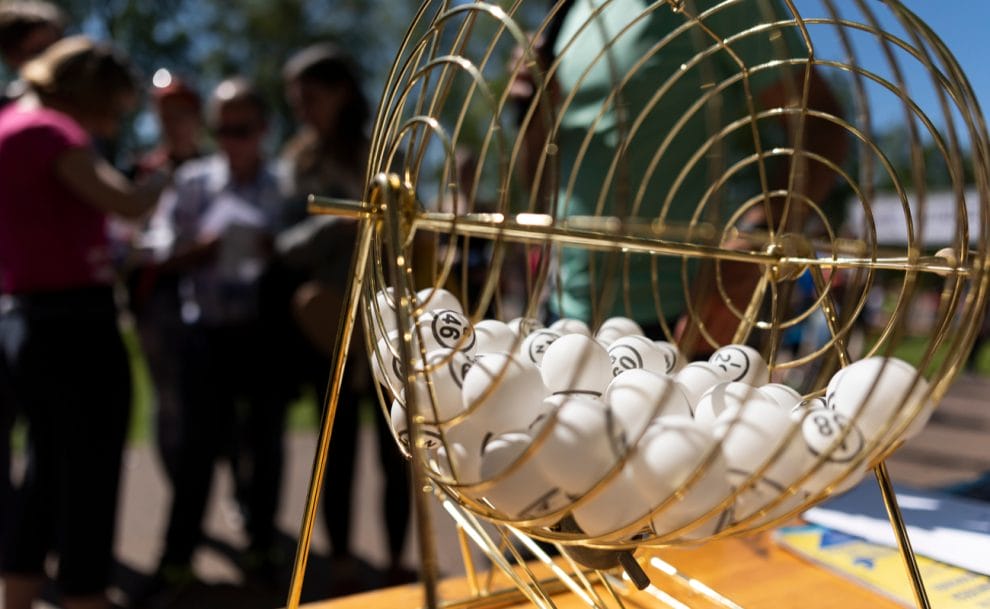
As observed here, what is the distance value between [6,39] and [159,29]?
10.4 metres

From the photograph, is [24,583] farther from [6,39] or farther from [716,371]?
[716,371]

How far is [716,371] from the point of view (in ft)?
1.77

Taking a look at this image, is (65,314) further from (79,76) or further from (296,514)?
(296,514)

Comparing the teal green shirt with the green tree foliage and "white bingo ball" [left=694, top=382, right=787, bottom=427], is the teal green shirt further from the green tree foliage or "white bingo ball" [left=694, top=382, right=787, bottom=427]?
the green tree foliage

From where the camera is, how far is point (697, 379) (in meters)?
0.53

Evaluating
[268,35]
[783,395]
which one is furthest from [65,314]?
[268,35]

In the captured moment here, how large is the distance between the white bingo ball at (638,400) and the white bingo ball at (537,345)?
0.10m

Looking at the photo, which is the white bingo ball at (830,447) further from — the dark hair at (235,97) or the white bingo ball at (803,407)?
the dark hair at (235,97)

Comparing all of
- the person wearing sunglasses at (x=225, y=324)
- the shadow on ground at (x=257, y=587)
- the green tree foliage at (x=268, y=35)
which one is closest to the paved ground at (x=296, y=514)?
the shadow on ground at (x=257, y=587)

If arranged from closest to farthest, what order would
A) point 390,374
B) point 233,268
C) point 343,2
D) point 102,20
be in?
point 390,374 → point 233,268 → point 102,20 → point 343,2

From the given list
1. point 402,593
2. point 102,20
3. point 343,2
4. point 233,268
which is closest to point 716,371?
point 402,593

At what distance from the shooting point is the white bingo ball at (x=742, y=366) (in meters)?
0.54

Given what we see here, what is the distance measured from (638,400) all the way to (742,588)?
1.10 feet

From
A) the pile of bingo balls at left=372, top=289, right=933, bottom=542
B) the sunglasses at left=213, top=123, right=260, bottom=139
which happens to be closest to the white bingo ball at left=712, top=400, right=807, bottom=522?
the pile of bingo balls at left=372, top=289, right=933, bottom=542
